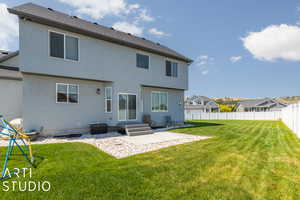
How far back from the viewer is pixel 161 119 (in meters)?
12.8

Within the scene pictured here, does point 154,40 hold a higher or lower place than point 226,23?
lower

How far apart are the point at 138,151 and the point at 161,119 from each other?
24.0ft

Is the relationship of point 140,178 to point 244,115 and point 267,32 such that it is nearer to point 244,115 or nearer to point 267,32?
point 267,32

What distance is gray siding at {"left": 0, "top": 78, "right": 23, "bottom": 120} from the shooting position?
945 cm

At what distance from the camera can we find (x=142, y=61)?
11.5 meters

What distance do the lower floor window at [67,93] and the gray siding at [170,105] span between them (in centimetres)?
502

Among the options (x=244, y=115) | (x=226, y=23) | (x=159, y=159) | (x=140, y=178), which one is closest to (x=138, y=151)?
(x=159, y=159)

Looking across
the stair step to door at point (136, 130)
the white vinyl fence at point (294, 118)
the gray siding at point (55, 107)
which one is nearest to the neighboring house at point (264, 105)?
the white vinyl fence at point (294, 118)

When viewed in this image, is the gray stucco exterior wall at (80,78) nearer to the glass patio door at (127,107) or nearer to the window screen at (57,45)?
the window screen at (57,45)

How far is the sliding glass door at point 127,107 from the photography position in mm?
10102

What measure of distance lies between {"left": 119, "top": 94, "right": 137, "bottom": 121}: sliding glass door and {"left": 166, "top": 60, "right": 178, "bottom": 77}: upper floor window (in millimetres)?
4408

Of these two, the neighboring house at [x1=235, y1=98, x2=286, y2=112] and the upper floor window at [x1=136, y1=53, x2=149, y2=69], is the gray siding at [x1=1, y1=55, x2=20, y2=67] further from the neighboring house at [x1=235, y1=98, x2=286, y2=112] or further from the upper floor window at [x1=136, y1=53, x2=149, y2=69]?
the neighboring house at [x1=235, y1=98, x2=286, y2=112]

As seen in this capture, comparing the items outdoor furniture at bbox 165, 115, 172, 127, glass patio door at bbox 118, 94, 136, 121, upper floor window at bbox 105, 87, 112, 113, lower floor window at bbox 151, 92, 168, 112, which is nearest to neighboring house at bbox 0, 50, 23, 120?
upper floor window at bbox 105, 87, 112, 113

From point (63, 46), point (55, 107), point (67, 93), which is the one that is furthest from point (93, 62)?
point (55, 107)
